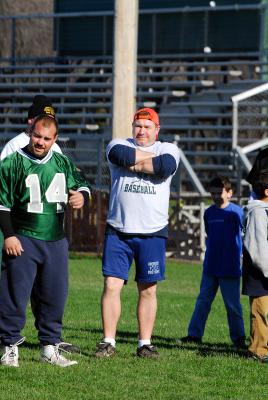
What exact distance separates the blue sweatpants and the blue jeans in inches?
88.2

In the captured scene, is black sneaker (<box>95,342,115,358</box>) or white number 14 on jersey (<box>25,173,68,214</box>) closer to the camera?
white number 14 on jersey (<box>25,173,68,214</box>)

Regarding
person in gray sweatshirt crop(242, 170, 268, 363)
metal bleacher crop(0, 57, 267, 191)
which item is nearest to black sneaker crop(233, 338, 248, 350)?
person in gray sweatshirt crop(242, 170, 268, 363)

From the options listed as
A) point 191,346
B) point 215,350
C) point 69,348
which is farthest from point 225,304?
point 69,348

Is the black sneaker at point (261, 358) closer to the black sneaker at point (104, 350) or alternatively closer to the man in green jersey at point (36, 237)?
the black sneaker at point (104, 350)

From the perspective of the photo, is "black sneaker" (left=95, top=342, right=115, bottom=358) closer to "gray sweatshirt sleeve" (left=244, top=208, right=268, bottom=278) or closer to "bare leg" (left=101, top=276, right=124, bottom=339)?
"bare leg" (left=101, top=276, right=124, bottom=339)

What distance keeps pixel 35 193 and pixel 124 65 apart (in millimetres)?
8539

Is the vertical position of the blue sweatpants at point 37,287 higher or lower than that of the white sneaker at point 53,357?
higher

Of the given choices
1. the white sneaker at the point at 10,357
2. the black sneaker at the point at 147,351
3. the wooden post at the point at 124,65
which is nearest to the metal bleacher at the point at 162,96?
the wooden post at the point at 124,65

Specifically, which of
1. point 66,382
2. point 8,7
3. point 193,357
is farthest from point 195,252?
point 8,7

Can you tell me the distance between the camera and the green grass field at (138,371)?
26.1 feet

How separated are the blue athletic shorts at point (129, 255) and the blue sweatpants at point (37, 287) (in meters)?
0.54

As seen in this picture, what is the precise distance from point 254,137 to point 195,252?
5.09m

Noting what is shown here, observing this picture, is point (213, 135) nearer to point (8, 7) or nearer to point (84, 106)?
point (84, 106)

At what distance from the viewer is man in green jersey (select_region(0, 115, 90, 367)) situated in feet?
29.3
